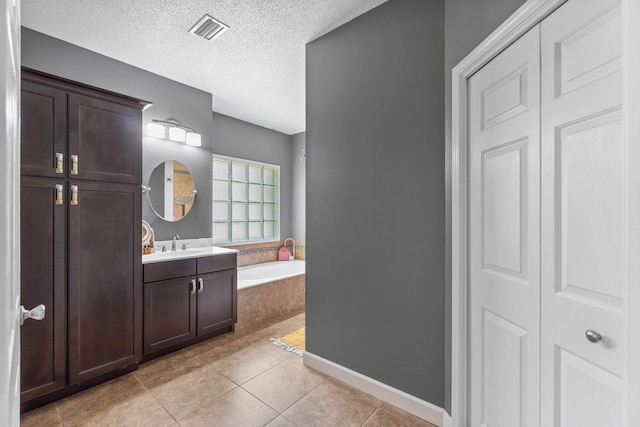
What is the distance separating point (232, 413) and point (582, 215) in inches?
83.4

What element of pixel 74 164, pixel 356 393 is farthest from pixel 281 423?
pixel 74 164

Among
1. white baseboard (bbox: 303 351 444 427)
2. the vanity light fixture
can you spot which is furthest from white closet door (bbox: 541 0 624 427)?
the vanity light fixture

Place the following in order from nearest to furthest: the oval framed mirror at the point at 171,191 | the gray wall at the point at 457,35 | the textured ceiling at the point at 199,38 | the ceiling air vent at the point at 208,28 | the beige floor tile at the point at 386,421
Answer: the gray wall at the point at 457,35 → the beige floor tile at the point at 386,421 → the textured ceiling at the point at 199,38 → the ceiling air vent at the point at 208,28 → the oval framed mirror at the point at 171,191

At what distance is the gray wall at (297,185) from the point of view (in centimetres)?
518

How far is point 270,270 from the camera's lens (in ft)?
14.7

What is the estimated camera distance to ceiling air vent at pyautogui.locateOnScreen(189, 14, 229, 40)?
219cm

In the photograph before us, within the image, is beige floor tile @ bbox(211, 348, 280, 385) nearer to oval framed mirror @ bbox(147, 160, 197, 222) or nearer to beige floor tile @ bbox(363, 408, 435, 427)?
beige floor tile @ bbox(363, 408, 435, 427)

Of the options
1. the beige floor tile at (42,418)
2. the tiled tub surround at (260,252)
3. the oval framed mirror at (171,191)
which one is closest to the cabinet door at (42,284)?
the beige floor tile at (42,418)

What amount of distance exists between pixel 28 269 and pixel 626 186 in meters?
2.84

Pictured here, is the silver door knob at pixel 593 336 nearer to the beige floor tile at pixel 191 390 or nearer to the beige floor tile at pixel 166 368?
the beige floor tile at pixel 191 390

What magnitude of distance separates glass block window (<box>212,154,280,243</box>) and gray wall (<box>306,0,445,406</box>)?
2.31 m

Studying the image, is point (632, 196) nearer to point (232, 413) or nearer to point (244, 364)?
point (232, 413)

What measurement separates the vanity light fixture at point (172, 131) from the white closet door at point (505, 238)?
2.87m

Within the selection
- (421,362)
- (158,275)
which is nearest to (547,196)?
(421,362)
